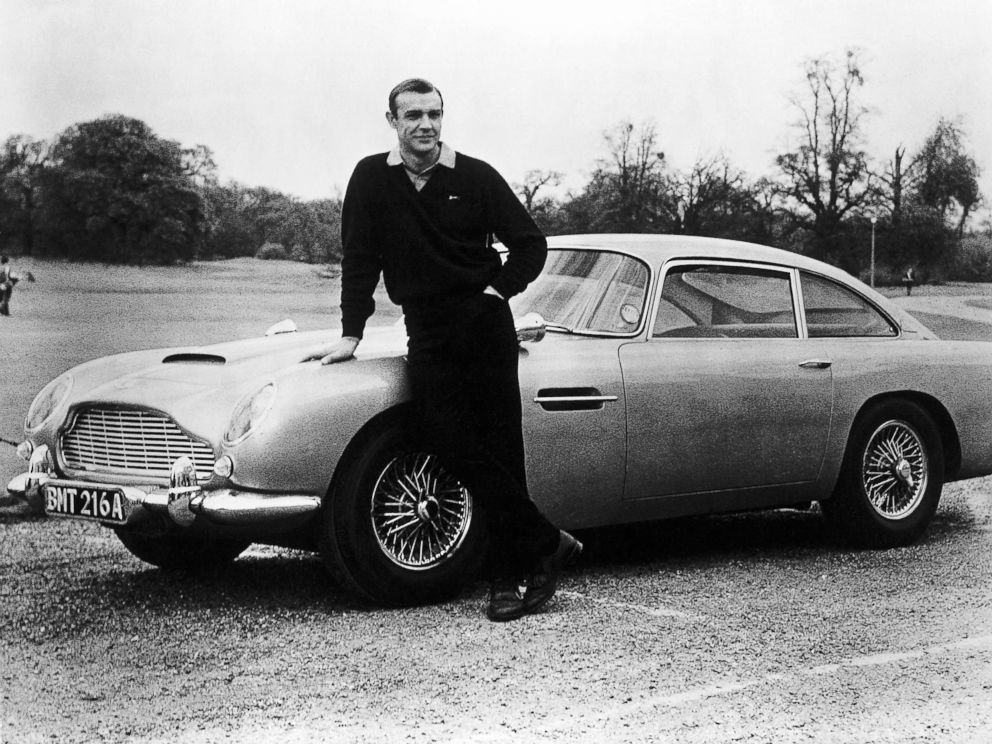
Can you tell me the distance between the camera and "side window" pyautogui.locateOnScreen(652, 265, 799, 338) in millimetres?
4734

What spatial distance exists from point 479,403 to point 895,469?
7.79ft

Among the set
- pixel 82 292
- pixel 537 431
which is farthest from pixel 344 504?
pixel 82 292

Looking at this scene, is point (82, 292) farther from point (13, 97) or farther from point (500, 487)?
point (500, 487)

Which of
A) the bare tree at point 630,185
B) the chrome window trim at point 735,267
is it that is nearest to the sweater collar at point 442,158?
the chrome window trim at point 735,267

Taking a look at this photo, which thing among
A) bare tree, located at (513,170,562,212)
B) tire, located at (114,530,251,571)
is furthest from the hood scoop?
bare tree, located at (513,170,562,212)

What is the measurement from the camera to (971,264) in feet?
24.9

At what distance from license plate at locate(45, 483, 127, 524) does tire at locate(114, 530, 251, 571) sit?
27.3 inches

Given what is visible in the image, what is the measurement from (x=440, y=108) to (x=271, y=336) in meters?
1.32

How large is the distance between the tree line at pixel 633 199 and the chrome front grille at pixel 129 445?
1.65 metres

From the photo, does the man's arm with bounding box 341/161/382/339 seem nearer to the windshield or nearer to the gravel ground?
the windshield

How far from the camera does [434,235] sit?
3797 millimetres

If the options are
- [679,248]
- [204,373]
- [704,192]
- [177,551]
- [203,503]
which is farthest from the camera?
A: [704,192]

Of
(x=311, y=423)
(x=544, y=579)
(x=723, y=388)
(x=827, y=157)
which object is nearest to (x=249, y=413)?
(x=311, y=423)

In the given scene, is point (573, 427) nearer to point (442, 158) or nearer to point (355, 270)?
point (355, 270)
